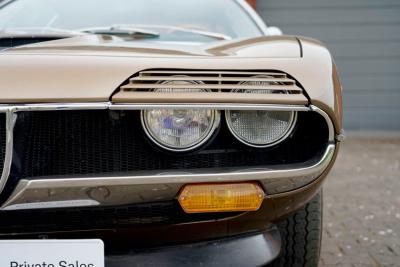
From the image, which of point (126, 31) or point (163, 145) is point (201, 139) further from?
point (126, 31)

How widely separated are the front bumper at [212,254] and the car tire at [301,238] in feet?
0.96

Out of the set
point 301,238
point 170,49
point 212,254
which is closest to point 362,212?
point 301,238

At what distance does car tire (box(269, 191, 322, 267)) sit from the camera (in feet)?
6.23

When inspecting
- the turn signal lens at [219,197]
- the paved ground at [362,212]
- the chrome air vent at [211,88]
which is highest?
the chrome air vent at [211,88]

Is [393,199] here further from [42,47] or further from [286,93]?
[42,47]

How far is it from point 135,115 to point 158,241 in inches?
14.8

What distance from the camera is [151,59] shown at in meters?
1.44

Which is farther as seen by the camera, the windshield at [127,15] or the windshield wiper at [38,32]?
the windshield at [127,15]

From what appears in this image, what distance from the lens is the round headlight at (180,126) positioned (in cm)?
143

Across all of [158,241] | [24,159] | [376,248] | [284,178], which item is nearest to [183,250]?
[158,241]

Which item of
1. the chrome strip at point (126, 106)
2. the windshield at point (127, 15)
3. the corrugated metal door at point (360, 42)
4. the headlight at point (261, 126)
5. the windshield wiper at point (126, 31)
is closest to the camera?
the chrome strip at point (126, 106)

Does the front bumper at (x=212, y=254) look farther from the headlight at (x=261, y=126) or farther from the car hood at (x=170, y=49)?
the car hood at (x=170, y=49)

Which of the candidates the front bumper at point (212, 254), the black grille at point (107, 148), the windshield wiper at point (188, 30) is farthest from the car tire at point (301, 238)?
the windshield wiper at point (188, 30)

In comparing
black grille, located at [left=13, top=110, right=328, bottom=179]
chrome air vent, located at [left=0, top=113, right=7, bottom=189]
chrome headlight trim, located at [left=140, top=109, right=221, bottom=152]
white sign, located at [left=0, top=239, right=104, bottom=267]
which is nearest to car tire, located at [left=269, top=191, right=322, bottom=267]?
black grille, located at [left=13, top=110, right=328, bottom=179]
